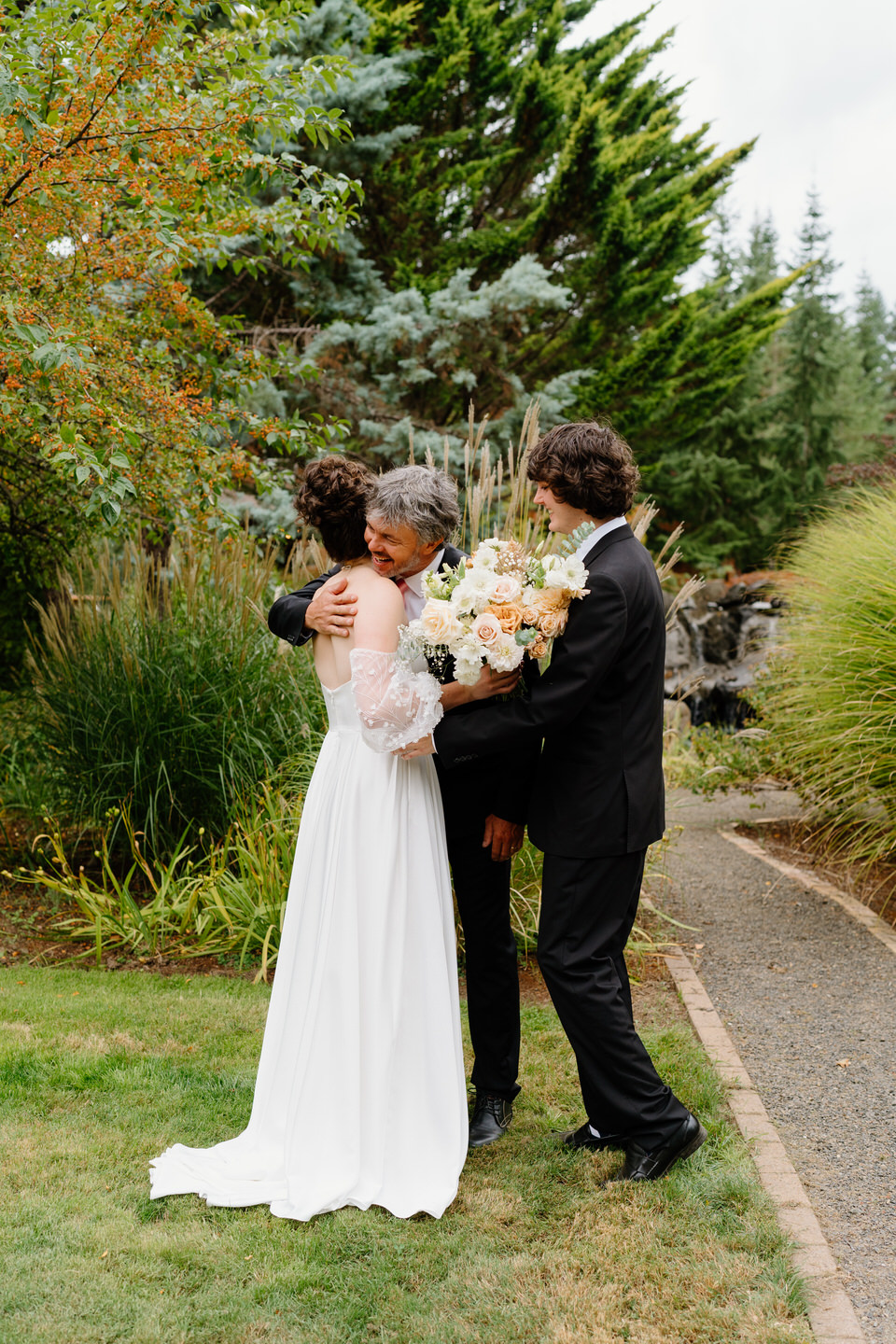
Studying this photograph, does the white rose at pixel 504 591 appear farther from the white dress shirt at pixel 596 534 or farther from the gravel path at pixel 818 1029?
the gravel path at pixel 818 1029

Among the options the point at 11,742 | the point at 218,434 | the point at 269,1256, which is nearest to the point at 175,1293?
the point at 269,1256

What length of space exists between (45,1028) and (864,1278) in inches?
120

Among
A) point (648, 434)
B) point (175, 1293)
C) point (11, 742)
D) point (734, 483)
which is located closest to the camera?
point (175, 1293)

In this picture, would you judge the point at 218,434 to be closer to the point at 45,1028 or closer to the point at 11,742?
the point at 11,742

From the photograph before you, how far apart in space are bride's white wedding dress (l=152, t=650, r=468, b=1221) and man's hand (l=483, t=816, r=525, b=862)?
210 mm

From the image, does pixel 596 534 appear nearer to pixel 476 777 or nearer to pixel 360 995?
pixel 476 777

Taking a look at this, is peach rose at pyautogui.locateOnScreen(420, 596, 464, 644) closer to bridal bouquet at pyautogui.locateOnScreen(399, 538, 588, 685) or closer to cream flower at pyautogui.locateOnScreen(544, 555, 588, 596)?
bridal bouquet at pyautogui.locateOnScreen(399, 538, 588, 685)

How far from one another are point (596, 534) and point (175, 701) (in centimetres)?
331

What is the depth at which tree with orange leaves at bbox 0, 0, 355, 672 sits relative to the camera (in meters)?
4.16

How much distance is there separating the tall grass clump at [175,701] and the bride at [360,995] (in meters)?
2.40

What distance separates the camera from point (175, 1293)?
2320mm

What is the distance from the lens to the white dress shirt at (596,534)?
2797mm

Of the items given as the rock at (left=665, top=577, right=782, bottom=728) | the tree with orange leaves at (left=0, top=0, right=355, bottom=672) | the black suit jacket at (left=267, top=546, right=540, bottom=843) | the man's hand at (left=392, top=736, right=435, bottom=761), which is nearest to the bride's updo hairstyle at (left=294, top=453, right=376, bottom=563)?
the black suit jacket at (left=267, top=546, right=540, bottom=843)

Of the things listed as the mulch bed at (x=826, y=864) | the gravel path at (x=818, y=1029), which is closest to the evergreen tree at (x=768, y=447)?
the mulch bed at (x=826, y=864)
